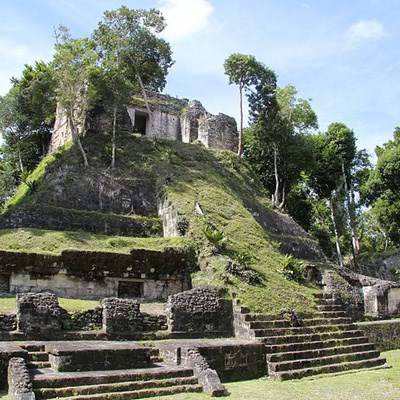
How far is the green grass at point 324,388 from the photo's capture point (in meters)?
9.11

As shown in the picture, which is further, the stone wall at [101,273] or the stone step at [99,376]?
the stone wall at [101,273]

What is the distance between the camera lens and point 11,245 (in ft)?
44.9

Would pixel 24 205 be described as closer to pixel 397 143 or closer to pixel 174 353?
pixel 174 353

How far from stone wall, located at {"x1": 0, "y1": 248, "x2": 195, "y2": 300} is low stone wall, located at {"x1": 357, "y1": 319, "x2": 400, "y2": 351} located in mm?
5627

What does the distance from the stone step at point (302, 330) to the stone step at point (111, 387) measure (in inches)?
128

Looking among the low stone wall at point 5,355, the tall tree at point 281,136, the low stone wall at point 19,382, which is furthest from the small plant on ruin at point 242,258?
the tall tree at point 281,136

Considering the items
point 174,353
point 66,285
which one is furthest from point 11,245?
point 174,353

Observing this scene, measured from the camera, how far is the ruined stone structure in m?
26.3

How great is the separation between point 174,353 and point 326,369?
392 cm

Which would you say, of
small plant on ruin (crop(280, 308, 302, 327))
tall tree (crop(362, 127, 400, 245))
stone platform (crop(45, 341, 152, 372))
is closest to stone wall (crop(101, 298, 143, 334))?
stone platform (crop(45, 341, 152, 372))

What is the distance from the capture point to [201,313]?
1252cm

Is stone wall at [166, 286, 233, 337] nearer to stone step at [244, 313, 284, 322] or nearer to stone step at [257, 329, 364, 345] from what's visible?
stone step at [244, 313, 284, 322]

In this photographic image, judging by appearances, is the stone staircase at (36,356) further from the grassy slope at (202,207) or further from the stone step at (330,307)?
the stone step at (330,307)

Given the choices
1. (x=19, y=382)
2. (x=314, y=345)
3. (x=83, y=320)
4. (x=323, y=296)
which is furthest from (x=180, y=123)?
(x=19, y=382)
